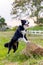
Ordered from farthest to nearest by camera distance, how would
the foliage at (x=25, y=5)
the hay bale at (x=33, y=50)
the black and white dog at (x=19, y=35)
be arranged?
the foliage at (x=25, y=5) → the black and white dog at (x=19, y=35) → the hay bale at (x=33, y=50)

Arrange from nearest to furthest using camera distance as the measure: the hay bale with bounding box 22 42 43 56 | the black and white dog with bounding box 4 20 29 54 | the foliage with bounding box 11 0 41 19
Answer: the hay bale with bounding box 22 42 43 56 < the black and white dog with bounding box 4 20 29 54 < the foliage with bounding box 11 0 41 19

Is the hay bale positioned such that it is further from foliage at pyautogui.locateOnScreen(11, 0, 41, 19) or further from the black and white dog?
foliage at pyautogui.locateOnScreen(11, 0, 41, 19)

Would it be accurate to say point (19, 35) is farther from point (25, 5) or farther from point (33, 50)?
point (25, 5)

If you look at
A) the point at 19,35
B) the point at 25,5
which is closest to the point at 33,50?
the point at 19,35

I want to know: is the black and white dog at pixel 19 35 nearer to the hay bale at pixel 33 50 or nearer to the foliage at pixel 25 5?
the hay bale at pixel 33 50

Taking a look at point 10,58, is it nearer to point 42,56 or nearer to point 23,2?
point 42,56

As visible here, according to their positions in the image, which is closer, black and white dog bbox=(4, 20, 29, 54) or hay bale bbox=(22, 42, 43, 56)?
hay bale bbox=(22, 42, 43, 56)

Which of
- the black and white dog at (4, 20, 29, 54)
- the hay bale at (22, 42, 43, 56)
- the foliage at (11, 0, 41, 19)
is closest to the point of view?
the hay bale at (22, 42, 43, 56)

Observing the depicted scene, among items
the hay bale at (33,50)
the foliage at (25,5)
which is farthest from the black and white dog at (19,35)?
the foliage at (25,5)

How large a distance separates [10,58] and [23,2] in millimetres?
21116

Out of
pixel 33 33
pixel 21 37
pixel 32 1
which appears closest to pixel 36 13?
pixel 32 1

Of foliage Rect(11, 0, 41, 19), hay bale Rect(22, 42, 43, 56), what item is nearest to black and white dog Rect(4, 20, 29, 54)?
hay bale Rect(22, 42, 43, 56)

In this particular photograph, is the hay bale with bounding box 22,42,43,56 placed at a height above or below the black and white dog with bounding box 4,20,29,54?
below

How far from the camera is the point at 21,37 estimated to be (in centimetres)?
824
